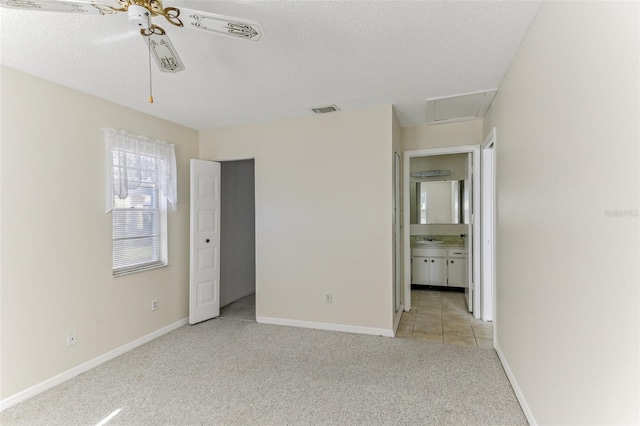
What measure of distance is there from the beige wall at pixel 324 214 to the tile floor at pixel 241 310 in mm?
377

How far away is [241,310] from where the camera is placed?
14.6 feet

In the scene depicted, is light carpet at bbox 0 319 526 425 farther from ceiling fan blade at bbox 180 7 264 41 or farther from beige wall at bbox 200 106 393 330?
ceiling fan blade at bbox 180 7 264 41

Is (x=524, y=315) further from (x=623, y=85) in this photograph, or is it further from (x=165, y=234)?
(x=165, y=234)

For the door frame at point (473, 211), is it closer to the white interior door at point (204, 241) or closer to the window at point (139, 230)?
the white interior door at point (204, 241)

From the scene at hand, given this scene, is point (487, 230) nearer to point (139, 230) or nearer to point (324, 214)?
point (324, 214)

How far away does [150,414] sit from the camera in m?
2.12

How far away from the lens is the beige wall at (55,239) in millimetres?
2336

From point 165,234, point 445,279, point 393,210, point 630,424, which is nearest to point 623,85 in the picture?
point 630,424

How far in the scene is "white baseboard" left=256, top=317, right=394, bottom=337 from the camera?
11.1 ft

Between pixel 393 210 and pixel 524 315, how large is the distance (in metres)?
1.65

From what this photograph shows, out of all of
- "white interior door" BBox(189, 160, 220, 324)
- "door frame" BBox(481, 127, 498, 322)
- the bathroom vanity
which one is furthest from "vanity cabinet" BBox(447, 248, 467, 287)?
"white interior door" BBox(189, 160, 220, 324)

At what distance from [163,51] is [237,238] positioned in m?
3.72

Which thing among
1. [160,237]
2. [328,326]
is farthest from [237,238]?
[328,326]

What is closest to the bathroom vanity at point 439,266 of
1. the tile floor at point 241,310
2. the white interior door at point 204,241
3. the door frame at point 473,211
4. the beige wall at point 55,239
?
the door frame at point 473,211
